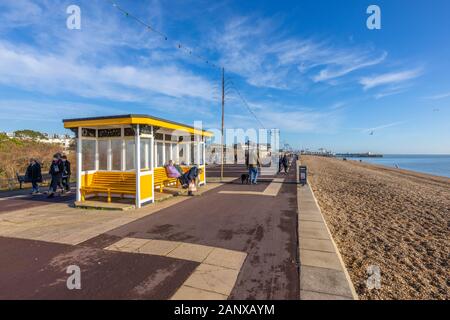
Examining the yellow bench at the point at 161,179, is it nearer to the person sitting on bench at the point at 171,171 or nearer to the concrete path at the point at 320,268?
the person sitting on bench at the point at 171,171

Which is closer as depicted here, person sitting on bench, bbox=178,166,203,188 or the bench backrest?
the bench backrest

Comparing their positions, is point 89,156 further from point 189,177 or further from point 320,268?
point 320,268

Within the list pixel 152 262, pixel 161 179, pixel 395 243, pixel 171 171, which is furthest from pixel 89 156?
pixel 395 243

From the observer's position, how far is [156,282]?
3.27 m

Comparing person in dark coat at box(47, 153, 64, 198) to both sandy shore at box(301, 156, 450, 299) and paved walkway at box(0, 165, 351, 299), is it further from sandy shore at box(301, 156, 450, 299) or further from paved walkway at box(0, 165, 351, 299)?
sandy shore at box(301, 156, 450, 299)

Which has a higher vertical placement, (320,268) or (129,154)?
(129,154)

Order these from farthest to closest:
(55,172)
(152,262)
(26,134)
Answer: (26,134) < (55,172) < (152,262)

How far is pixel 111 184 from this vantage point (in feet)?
28.0

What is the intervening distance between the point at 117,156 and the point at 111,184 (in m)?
1.07

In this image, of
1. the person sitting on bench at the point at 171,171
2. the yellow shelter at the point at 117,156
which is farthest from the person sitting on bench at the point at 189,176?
the yellow shelter at the point at 117,156

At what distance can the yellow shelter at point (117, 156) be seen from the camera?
25.7 feet

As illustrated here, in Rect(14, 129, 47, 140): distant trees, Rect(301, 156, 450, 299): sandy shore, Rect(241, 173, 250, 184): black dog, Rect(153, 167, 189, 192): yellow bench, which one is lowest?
Rect(301, 156, 450, 299): sandy shore

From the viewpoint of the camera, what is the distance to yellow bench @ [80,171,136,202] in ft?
26.8

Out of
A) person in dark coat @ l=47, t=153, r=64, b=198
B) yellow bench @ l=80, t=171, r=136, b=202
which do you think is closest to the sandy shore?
yellow bench @ l=80, t=171, r=136, b=202
